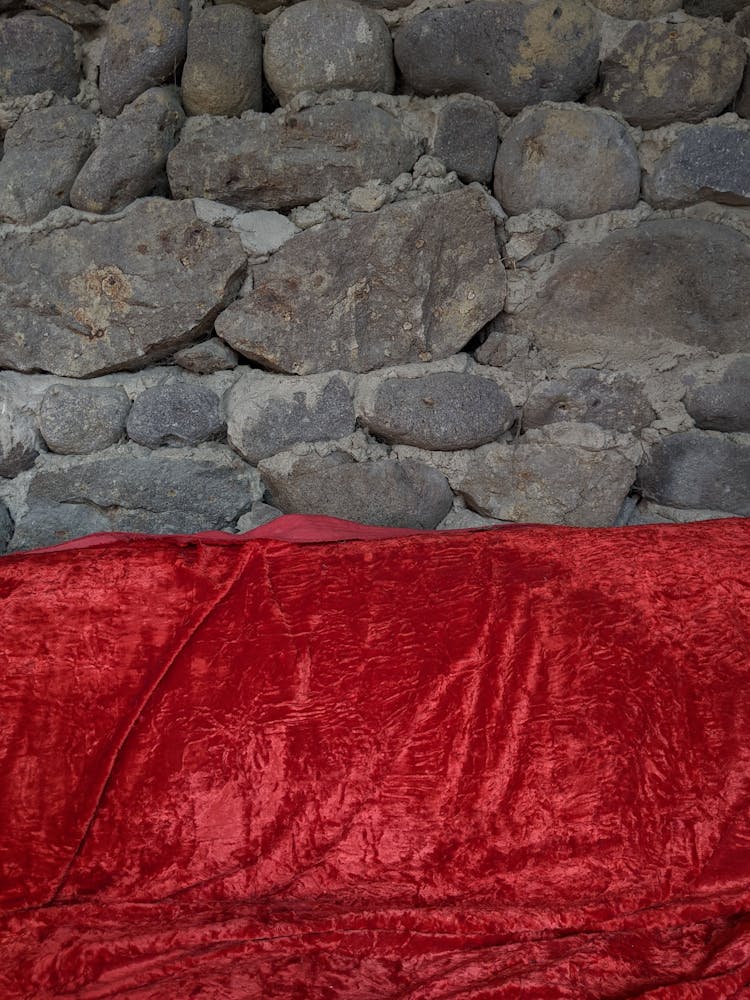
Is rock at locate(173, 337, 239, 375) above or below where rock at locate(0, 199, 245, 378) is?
below

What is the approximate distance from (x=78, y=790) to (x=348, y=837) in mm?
273

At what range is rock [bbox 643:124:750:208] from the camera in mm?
1507

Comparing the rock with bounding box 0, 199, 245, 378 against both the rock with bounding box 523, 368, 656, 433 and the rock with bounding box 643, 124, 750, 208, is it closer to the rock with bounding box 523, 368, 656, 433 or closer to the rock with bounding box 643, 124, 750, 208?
the rock with bounding box 523, 368, 656, 433

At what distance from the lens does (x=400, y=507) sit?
160 centimetres

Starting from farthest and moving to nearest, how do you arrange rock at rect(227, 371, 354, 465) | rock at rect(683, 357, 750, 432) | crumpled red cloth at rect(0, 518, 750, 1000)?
rock at rect(227, 371, 354, 465) → rock at rect(683, 357, 750, 432) → crumpled red cloth at rect(0, 518, 750, 1000)

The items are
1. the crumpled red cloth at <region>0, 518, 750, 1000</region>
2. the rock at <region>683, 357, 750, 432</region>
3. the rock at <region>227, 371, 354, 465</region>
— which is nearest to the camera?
the crumpled red cloth at <region>0, 518, 750, 1000</region>

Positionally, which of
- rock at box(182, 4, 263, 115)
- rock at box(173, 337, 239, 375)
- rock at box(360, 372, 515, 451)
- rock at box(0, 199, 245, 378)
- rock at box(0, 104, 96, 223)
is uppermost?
rock at box(182, 4, 263, 115)

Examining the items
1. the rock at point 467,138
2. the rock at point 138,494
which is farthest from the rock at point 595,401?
the rock at point 138,494

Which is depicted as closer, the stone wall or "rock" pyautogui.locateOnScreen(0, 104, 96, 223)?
the stone wall

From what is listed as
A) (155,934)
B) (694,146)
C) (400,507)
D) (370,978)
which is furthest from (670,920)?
(694,146)

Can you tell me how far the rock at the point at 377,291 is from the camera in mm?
1592

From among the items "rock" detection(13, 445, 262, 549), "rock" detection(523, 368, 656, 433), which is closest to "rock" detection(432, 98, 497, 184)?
"rock" detection(523, 368, 656, 433)

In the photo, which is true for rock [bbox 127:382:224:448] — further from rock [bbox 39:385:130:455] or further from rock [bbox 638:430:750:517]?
rock [bbox 638:430:750:517]

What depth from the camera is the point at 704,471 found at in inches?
59.9
